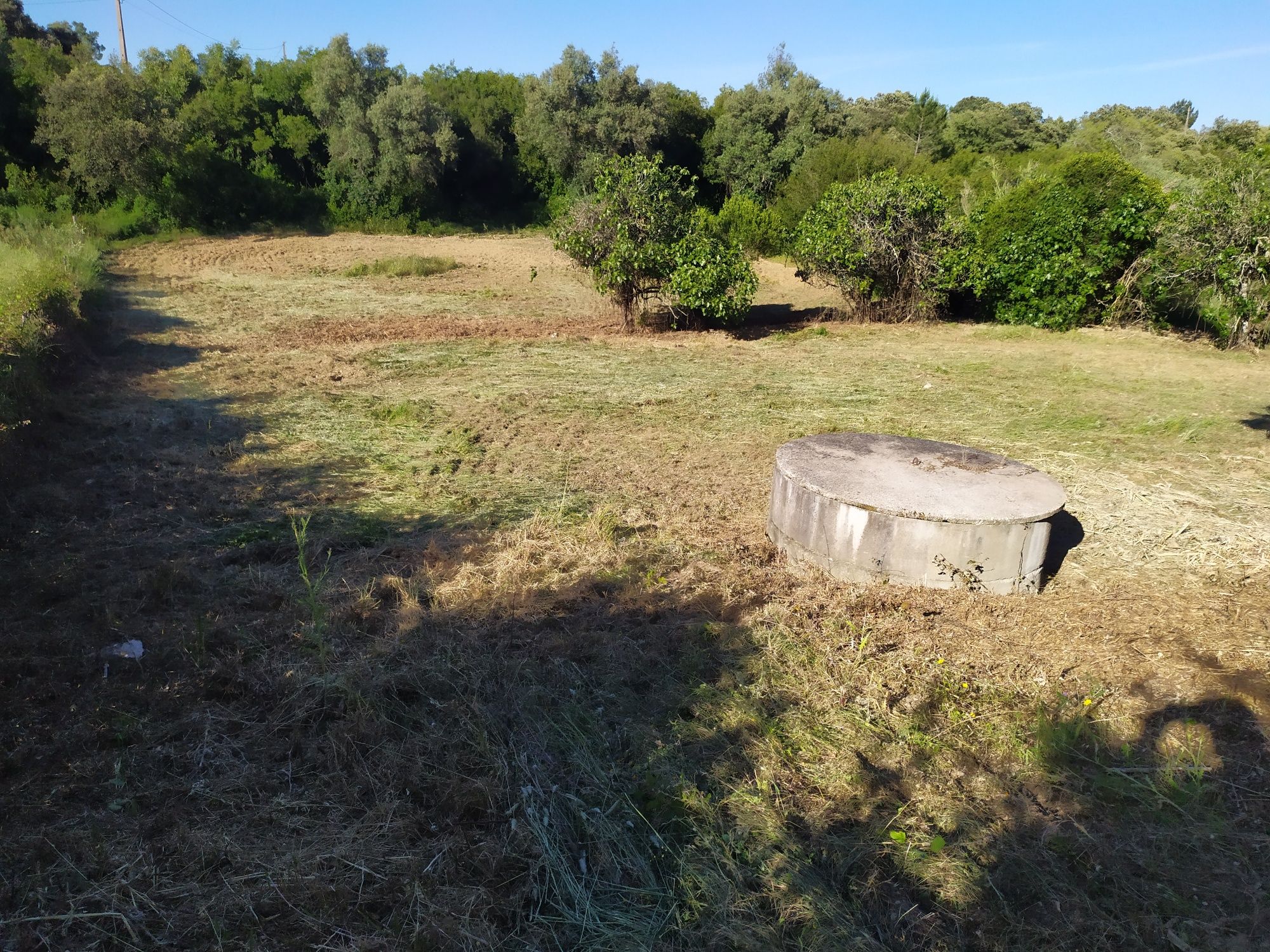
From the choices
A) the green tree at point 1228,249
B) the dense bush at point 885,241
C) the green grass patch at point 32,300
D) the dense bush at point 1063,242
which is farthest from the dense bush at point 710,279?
the green grass patch at point 32,300

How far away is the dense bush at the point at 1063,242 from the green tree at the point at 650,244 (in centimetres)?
380

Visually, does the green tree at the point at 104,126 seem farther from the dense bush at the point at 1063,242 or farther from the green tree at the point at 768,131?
the dense bush at the point at 1063,242

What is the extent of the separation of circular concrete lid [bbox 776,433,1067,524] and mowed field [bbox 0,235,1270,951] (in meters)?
0.50

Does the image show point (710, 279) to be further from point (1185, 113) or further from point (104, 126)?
point (1185, 113)

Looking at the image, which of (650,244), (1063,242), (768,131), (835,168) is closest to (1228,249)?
(1063,242)

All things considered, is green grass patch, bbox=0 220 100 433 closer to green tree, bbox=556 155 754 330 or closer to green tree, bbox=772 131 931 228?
green tree, bbox=556 155 754 330

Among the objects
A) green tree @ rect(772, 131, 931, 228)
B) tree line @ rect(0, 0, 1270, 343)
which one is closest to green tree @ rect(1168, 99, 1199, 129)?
tree line @ rect(0, 0, 1270, 343)

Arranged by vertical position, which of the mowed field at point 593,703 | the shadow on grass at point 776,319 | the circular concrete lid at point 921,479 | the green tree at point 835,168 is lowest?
the mowed field at point 593,703

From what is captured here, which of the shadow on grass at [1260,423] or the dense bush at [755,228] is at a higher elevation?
the dense bush at [755,228]

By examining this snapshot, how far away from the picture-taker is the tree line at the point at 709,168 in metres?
12.2

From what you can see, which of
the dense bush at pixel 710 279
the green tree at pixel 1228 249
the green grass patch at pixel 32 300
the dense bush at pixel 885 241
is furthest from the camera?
the dense bush at pixel 885 241

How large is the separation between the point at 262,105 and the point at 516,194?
9.20 meters

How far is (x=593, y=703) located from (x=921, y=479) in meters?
2.61

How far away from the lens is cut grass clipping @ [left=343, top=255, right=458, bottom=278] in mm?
18469
